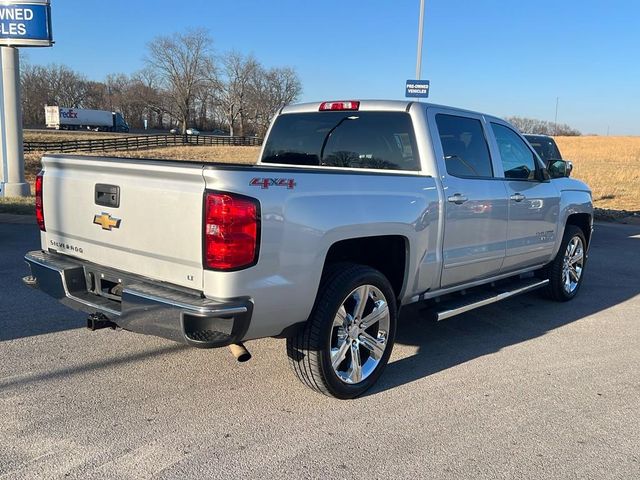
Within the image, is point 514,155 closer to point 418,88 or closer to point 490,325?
point 490,325

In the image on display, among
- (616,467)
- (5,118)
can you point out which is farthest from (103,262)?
(5,118)

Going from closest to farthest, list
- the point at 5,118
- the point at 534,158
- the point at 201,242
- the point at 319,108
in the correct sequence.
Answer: the point at 201,242 → the point at 319,108 → the point at 534,158 → the point at 5,118

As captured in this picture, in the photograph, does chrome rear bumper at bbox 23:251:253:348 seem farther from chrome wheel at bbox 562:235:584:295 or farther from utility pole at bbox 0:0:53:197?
utility pole at bbox 0:0:53:197

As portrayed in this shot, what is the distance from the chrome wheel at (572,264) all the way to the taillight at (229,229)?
4493 millimetres

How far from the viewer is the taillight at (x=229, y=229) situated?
294 centimetres

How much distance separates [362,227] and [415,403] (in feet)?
4.00

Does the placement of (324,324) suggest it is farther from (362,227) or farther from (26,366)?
(26,366)

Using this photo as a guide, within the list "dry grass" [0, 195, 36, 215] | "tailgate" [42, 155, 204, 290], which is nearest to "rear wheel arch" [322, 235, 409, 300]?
"tailgate" [42, 155, 204, 290]

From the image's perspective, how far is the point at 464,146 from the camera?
189 inches

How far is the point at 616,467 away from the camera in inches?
121

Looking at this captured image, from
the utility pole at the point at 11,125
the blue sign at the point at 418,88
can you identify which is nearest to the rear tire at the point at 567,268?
the blue sign at the point at 418,88

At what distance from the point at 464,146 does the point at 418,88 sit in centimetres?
957

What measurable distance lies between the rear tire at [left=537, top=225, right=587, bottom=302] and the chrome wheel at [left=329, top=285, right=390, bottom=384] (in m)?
3.09

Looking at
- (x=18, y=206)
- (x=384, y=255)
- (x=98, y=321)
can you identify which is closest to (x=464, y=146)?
(x=384, y=255)
